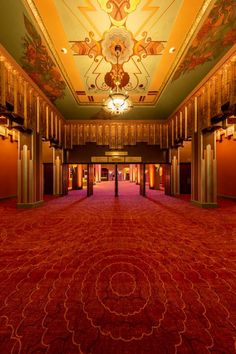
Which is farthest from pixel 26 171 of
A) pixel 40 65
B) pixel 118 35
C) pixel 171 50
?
pixel 171 50

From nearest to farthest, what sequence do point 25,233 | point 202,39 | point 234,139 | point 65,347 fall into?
point 65,347 → point 25,233 → point 202,39 → point 234,139

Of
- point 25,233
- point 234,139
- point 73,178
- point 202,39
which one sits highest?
point 202,39

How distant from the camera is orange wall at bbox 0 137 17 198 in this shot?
7.58 metres

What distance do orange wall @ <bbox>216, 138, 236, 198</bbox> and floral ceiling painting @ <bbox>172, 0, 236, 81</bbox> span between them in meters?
4.51

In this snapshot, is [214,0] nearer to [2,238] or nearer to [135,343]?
[135,343]

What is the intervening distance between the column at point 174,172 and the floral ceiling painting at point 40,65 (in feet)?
18.7

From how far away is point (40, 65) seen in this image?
4.77 m

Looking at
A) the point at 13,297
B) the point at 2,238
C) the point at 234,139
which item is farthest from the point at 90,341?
the point at 234,139

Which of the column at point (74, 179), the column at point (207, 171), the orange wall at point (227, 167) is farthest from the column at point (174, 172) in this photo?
the column at point (74, 179)

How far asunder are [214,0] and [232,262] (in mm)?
4224

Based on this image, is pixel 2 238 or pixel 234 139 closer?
pixel 2 238

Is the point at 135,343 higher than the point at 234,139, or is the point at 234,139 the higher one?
the point at 234,139

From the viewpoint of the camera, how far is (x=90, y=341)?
113 cm

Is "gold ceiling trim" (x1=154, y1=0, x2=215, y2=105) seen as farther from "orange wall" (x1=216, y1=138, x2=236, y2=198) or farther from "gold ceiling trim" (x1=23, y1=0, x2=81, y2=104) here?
"orange wall" (x1=216, y1=138, x2=236, y2=198)
